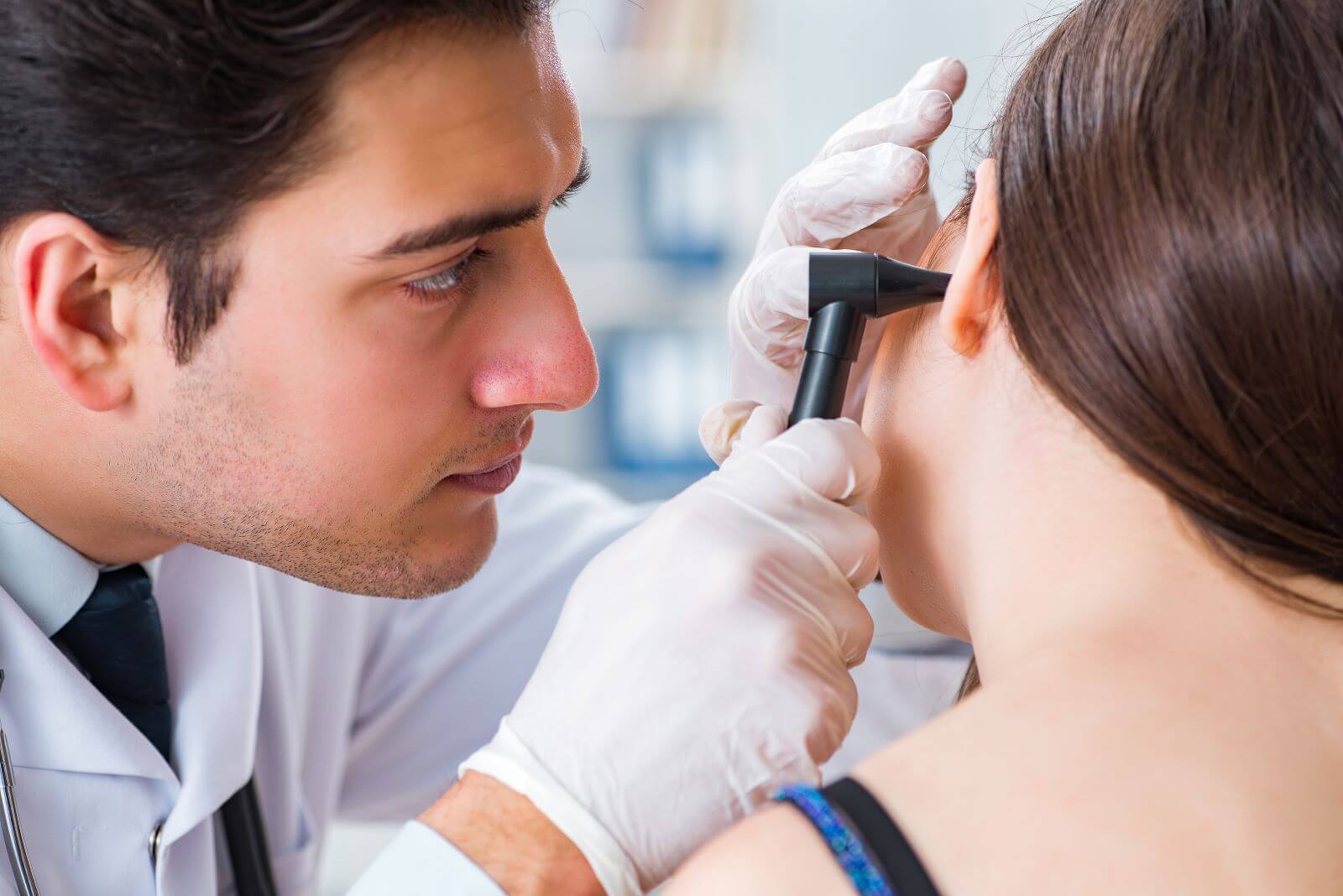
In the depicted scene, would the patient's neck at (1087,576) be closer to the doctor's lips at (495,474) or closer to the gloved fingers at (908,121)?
the gloved fingers at (908,121)

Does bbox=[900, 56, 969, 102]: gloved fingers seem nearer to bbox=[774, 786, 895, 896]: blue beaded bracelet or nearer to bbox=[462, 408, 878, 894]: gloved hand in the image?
bbox=[462, 408, 878, 894]: gloved hand

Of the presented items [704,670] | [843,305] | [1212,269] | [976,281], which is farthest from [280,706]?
[1212,269]

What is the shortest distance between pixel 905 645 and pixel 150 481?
859 mm

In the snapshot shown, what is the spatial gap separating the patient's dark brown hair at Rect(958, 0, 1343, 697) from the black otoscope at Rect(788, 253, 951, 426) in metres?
0.15

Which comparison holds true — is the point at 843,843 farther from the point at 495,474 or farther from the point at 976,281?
the point at 495,474

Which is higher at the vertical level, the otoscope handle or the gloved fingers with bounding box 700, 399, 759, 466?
the otoscope handle

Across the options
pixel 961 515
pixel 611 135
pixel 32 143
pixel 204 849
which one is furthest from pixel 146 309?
pixel 611 135

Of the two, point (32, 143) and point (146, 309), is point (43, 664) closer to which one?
point (146, 309)

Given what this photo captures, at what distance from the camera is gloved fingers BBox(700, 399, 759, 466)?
92 centimetres

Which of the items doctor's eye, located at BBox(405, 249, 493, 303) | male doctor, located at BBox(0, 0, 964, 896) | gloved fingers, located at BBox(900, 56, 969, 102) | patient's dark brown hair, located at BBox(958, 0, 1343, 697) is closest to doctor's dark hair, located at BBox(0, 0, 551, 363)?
male doctor, located at BBox(0, 0, 964, 896)

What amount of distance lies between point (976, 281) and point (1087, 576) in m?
0.19

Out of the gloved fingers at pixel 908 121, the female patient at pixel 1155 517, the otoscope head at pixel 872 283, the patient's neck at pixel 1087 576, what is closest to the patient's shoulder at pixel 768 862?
the female patient at pixel 1155 517

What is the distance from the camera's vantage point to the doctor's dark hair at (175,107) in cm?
77

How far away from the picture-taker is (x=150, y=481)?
3.15ft
